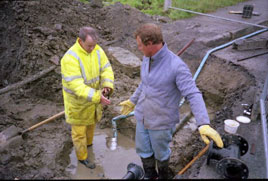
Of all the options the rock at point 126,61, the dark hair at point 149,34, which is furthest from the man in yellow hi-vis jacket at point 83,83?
the rock at point 126,61

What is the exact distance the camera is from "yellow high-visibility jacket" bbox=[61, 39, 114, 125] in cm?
311

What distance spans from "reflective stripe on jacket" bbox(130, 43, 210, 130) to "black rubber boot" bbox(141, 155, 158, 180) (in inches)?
25.9

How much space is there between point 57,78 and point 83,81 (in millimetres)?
2570

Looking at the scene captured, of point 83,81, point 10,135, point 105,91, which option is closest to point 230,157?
point 105,91

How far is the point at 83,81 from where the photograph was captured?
3205 millimetres

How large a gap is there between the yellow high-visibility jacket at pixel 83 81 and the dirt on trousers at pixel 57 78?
3.15 ft

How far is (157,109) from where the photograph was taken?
2842 mm

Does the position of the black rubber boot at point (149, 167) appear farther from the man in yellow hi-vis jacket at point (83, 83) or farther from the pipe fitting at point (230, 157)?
the man in yellow hi-vis jacket at point (83, 83)

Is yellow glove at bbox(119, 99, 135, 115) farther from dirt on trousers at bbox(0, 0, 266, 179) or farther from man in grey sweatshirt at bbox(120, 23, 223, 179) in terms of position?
dirt on trousers at bbox(0, 0, 266, 179)

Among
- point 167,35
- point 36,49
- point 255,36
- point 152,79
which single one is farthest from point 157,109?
point 255,36

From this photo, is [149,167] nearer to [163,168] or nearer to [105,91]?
[163,168]

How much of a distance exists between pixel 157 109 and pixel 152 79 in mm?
375

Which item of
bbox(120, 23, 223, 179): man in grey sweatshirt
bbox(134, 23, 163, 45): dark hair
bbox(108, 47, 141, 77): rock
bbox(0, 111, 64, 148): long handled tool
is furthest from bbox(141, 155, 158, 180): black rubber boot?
bbox(108, 47, 141, 77): rock

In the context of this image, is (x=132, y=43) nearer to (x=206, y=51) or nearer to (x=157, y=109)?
(x=206, y=51)
